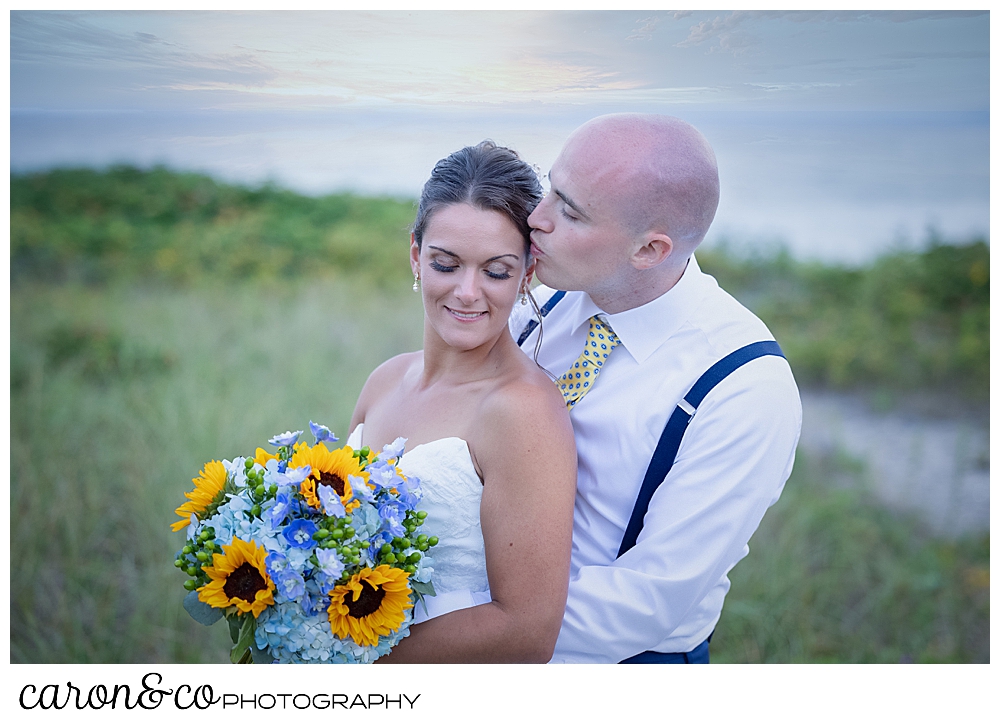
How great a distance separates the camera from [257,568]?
5.47 ft

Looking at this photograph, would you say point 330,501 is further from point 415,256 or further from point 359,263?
point 359,263

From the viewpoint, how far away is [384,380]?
97.3 inches

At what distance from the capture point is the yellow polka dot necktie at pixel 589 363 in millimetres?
2164

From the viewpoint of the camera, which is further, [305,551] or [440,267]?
Answer: [440,267]

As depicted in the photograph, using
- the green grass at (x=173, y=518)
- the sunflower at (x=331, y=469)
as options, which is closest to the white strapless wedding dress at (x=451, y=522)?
the sunflower at (x=331, y=469)

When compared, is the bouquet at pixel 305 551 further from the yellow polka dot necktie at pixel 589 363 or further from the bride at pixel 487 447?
the yellow polka dot necktie at pixel 589 363

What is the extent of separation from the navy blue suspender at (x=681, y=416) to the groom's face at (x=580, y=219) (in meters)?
0.38

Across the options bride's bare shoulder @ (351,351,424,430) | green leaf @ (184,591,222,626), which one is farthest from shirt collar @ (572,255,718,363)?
green leaf @ (184,591,222,626)

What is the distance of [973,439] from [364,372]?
Answer: 3.65 meters

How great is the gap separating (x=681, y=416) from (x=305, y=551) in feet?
3.11

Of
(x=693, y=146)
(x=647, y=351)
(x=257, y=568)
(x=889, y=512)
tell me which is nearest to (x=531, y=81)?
(x=693, y=146)

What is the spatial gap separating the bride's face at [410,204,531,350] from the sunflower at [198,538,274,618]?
71cm

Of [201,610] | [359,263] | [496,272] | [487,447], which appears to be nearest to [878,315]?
[359,263]

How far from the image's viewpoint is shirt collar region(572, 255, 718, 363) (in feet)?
6.95
